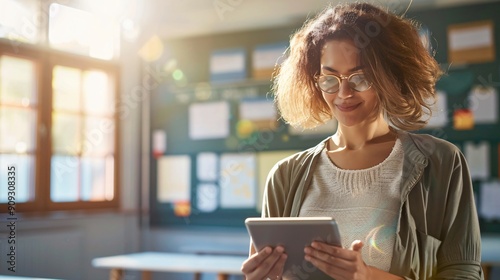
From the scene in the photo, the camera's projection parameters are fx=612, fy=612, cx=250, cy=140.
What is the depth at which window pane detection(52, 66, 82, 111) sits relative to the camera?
4.76 m

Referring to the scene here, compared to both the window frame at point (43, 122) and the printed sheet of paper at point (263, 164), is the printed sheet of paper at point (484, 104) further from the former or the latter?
the window frame at point (43, 122)

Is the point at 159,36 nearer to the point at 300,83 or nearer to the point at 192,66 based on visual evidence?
the point at 192,66

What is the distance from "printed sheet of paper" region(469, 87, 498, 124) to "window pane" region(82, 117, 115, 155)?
294 cm

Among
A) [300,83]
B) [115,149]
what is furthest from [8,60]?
[300,83]

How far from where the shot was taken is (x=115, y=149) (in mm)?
5324

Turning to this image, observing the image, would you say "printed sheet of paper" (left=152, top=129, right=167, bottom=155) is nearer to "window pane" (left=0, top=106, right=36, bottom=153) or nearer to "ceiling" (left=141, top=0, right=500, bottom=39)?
"ceiling" (left=141, top=0, right=500, bottom=39)

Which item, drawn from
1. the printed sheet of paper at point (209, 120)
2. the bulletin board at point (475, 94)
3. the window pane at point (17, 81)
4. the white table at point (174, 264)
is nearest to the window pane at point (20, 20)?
the window pane at point (17, 81)

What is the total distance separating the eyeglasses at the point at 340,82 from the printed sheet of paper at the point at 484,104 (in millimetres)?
2999

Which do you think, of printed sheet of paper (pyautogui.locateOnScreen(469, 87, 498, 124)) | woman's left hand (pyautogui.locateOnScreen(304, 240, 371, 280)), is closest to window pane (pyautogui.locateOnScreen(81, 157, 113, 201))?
printed sheet of paper (pyautogui.locateOnScreen(469, 87, 498, 124))

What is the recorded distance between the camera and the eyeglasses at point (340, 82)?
1.32m

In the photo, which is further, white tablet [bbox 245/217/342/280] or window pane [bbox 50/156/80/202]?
window pane [bbox 50/156/80/202]

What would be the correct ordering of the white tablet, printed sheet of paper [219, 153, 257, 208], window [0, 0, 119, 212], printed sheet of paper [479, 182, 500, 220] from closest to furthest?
1. the white tablet
2. printed sheet of paper [479, 182, 500, 220]
3. window [0, 0, 119, 212]
4. printed sheet of paper [219, 153, 257, 208]

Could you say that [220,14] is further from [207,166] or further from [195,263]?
[195,263]

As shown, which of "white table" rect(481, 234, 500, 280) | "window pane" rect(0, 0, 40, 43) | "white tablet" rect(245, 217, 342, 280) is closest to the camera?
"white tablet" rect(245, 217, 342, 280)
